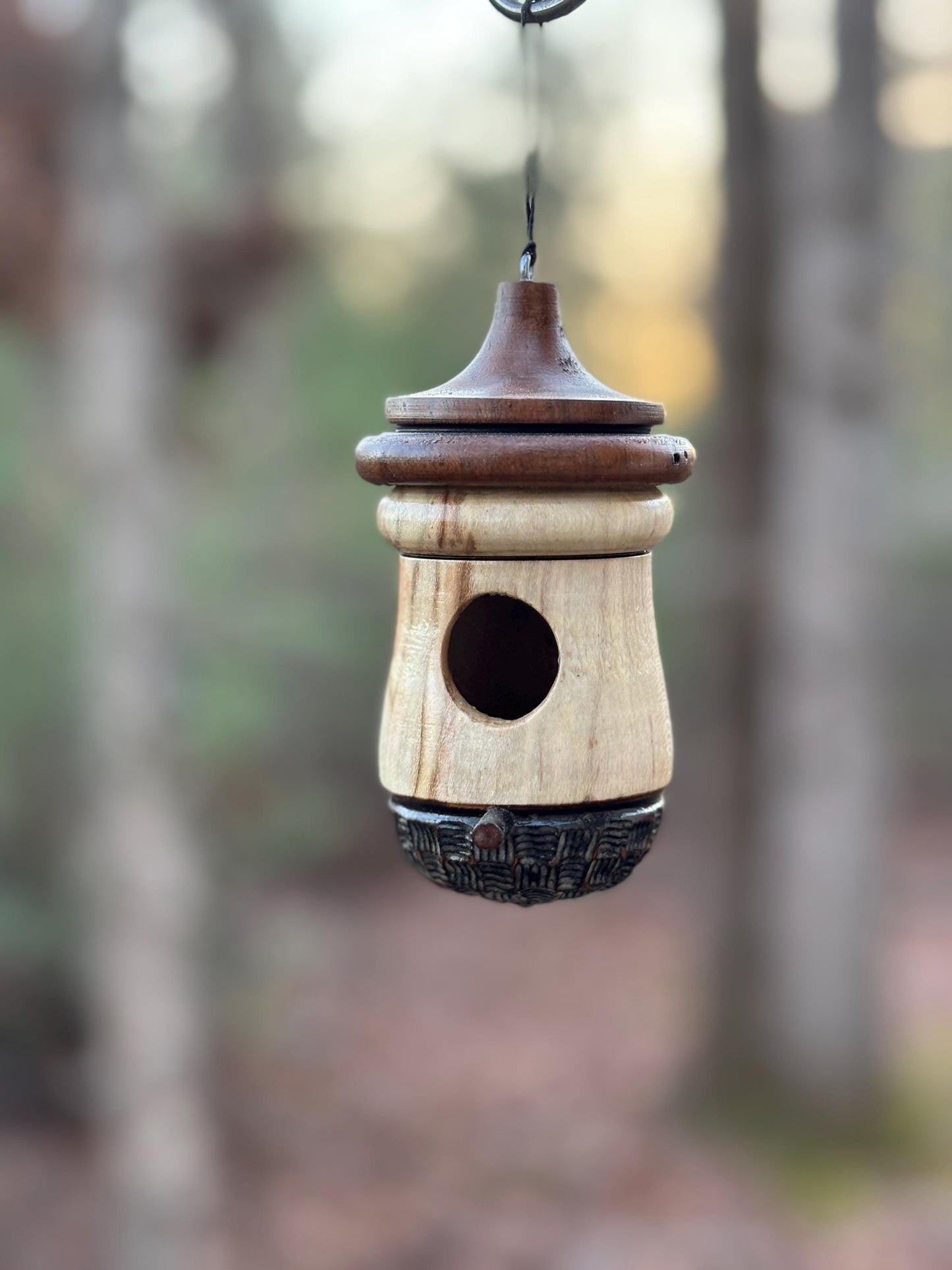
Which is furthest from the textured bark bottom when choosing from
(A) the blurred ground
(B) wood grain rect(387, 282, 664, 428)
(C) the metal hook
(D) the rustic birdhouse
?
(A) the blurred ground

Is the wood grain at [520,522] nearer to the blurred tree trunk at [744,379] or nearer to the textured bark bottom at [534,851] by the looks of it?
the textured bark bottom at [534,851]

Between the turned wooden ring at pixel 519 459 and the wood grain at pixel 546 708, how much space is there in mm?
122

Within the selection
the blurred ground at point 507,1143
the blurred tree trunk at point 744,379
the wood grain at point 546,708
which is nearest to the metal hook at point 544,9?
the wood grain at point 546,708

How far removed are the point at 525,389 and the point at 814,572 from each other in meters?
4.16

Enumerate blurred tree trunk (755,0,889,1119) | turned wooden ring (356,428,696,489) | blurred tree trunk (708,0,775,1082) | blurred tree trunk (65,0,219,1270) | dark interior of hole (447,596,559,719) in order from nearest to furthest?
turned wooden ring (356,428,696,489) → dark interior of hole (447,596,559,719) → blurred tree trunk (65,0,219,1270) → blurred tree trunk (755,0,889,1119) → blurred tree trunk (708,0,775,1082)

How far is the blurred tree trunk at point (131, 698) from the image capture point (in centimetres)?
506

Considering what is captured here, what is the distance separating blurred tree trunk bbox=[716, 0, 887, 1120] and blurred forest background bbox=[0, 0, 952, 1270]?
0.7 inches

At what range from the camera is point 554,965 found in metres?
9.37

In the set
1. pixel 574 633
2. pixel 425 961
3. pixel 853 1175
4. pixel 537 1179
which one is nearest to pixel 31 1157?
pixel 537 1179

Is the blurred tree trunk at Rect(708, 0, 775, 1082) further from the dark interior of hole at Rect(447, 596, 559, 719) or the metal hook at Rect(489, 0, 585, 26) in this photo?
the metal hook at Rect(489, 0, 585, 26)

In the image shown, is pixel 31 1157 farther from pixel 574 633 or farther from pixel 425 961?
pixel 574 633

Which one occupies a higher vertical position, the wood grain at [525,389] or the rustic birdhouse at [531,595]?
the wood grain at [525,389]

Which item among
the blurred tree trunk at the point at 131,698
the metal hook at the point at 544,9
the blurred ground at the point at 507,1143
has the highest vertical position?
the metal hook at the point at 544,9

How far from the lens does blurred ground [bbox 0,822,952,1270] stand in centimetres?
586
